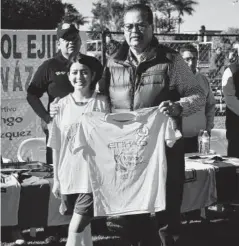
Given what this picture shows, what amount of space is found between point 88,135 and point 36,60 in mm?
3434

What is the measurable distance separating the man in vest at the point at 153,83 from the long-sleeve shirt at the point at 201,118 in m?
1.90

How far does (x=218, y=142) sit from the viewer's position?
21.6ft

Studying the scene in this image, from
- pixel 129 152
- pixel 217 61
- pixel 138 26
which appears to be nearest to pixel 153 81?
pixel 138 26

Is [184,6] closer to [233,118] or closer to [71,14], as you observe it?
[71,14]

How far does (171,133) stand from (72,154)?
0.65 metres

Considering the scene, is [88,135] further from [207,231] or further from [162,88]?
[207,231]

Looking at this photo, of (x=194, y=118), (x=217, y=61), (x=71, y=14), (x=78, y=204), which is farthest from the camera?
(x=217, y=61)

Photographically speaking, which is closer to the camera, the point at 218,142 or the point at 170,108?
the point at 170,108

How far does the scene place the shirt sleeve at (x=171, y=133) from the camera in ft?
11.5

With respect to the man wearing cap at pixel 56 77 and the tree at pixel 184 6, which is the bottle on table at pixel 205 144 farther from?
the tree at pixel 184 6

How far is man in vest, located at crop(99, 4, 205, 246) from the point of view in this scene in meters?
3.44

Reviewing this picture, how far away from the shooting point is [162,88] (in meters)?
3.46

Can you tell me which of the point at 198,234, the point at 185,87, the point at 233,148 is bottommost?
the point at 198,234


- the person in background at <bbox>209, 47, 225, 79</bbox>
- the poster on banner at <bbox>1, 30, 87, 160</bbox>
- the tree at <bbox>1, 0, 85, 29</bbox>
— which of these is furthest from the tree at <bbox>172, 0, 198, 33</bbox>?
the poster on banner at <bbox>1, 30, 87, 160</bbox>
